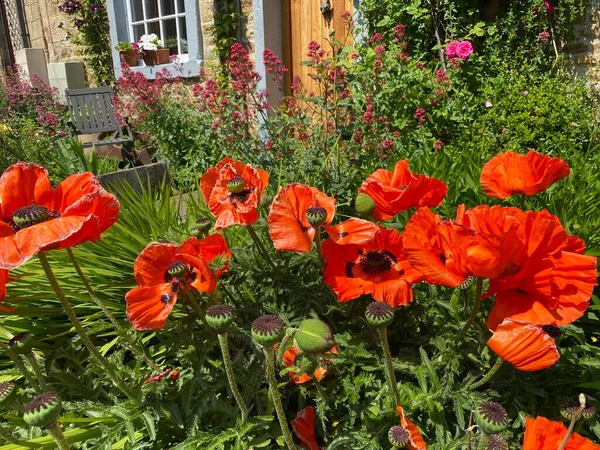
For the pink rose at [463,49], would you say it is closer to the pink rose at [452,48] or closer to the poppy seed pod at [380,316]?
the pink rose at [452,48]

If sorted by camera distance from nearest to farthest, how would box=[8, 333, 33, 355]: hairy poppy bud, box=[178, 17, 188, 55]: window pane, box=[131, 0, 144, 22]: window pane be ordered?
box=[8, 333, 33, 355]: hairy poppy bud
box=[178, 17, 188, 55]: window pane
box=[131, 0, 144, 22]: window pane

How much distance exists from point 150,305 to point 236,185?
391 millimetres

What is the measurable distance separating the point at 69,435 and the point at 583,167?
8.06 ft

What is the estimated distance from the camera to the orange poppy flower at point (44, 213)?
91 cm

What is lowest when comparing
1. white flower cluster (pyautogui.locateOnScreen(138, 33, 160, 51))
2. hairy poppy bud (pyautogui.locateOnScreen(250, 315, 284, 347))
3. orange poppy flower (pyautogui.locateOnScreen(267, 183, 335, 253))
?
hairy poppy bud (pyautogui.locateOnScreen(250, 315, 284, 347))

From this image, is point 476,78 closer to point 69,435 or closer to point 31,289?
point 31,289

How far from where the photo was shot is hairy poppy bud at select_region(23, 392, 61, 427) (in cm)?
79

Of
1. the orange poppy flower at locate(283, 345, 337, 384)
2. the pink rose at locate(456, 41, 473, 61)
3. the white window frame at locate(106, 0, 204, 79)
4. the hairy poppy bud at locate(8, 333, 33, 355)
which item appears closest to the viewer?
the hairy poppy bud at locate(8, 333, 33, 355)

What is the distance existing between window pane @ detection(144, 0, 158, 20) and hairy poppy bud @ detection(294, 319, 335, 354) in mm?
7943

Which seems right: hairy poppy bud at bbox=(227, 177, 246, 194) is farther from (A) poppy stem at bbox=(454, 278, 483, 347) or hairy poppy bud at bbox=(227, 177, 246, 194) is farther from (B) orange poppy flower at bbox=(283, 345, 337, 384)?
(A) poppy stem at bbox=(454, 278, 483, 347)

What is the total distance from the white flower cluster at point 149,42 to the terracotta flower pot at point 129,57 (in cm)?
56

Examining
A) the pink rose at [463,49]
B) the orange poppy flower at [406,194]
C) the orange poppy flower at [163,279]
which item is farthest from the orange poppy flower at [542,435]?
the pink rose at [463,49]

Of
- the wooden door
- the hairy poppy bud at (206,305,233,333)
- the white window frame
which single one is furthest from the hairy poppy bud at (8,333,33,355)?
the white window frame

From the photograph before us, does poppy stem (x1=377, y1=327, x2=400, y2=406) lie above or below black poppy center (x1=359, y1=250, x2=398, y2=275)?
below
